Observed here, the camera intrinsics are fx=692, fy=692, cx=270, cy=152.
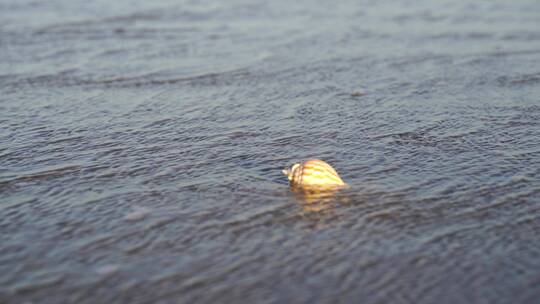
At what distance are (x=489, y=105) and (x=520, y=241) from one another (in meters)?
3.57

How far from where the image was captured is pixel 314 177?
512 cm

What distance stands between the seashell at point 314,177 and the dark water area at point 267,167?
0.17 m

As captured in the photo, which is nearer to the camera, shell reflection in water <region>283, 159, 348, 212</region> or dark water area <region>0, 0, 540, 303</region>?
dark water area <region>0, 0, 540, 303</region>

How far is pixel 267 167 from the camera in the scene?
19.1 feet

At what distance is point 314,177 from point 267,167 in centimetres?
78

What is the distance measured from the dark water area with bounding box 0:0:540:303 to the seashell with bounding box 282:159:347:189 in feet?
0.57

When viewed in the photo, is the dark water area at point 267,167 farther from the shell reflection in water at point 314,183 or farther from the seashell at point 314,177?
the seashell at point 314,177

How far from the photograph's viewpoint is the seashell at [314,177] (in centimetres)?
512

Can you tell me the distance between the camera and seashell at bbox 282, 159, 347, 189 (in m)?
5.12

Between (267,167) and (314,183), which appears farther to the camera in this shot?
(267,167)

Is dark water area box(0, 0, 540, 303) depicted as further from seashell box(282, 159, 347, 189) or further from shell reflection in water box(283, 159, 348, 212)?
seashell box(282, 159, 347, 189)

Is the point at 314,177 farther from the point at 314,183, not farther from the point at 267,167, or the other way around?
the point at 267,167

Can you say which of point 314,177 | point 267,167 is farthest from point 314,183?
point 267,167

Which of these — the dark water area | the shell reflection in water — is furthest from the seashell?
the dark water area
